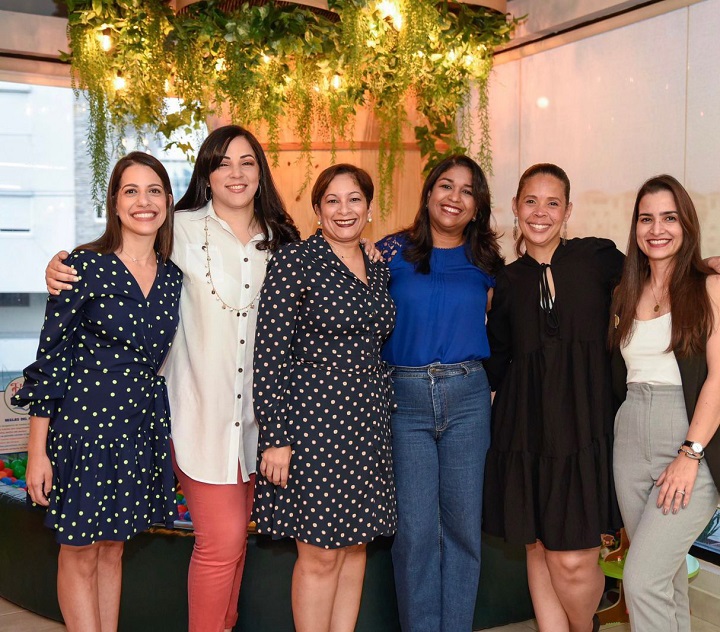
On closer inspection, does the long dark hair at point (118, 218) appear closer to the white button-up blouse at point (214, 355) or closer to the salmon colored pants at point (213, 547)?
the white button-up blouse at point (214, 355)

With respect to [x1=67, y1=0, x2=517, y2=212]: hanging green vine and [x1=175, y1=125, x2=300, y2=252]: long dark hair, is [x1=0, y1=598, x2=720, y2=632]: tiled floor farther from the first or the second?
[x1=67, y1=0, x2=517, y2=212]: hanging green vine

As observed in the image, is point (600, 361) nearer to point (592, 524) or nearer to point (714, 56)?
point (592, 524)

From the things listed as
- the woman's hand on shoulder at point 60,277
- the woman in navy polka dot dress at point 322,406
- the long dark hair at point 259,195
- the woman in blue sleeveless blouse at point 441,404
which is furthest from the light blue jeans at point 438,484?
the woman's hand on shoulder at point 60,277

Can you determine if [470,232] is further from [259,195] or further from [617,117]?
[617,117]

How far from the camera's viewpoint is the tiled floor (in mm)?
3229

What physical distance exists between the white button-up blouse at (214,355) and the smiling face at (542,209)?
0.88 m

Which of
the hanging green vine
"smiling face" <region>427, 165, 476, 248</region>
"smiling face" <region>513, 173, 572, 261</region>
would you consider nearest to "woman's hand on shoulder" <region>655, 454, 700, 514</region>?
"smiling face" <region>513, 173, 572, 261</region>

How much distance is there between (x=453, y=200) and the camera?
107 inches

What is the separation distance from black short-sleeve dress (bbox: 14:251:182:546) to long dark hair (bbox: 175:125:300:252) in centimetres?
40

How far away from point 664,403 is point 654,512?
0.31 m

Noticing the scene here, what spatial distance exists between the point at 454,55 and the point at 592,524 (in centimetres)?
248

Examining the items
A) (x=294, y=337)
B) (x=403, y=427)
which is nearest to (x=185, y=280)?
(x=294, y=337)

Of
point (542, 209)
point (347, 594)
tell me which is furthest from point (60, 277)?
point (542, 209)

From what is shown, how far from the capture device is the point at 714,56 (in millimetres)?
3354
